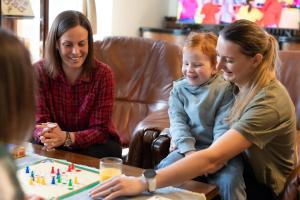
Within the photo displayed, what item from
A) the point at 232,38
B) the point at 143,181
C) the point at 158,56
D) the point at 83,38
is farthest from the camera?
the point at 158,56

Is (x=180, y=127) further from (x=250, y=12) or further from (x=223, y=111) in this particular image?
(x=250, y=12)

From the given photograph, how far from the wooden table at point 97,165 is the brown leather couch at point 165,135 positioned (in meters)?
0.30

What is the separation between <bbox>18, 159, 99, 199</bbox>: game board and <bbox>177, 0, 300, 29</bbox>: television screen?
4088 mm

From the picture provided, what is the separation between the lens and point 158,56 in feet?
10.1

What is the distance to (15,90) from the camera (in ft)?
2.91

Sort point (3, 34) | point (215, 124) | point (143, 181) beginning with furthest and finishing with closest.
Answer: point (215, 124) < point (143, 181) < point (3, 34)

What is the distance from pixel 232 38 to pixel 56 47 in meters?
0.94

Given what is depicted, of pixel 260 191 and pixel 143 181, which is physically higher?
pixel 143 181

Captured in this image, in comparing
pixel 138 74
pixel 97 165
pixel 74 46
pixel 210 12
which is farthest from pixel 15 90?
pixel 210 12

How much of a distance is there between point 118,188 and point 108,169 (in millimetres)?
176

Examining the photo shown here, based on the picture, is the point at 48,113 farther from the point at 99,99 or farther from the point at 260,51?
the point at 260,51

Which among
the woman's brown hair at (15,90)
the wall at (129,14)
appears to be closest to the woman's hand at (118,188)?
the woman's brown hair at (15,90)

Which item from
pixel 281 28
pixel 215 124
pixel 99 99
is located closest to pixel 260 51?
pixel 215 124

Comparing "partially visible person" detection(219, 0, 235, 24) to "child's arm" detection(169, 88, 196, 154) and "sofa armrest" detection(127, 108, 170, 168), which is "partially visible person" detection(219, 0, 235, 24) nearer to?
"sofa armrest" detection(127, 108, 170, 168)
